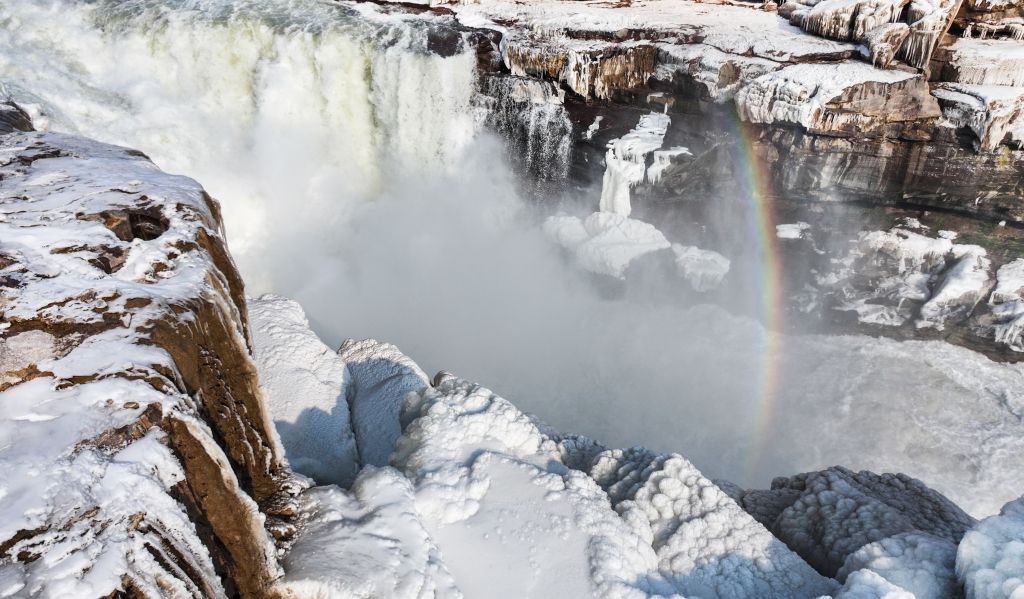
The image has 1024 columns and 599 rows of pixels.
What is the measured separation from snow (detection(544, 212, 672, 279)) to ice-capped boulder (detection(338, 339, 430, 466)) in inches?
236

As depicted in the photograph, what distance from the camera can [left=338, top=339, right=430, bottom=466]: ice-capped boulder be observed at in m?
4.93

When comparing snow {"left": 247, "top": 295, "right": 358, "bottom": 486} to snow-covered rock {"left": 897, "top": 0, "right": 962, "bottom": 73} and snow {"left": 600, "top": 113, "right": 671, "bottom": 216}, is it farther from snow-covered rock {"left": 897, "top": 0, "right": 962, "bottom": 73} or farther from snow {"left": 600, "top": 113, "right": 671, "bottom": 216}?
snow-covered rock {"left": 897, "top": 0, "right": 962, "bottom": 73}

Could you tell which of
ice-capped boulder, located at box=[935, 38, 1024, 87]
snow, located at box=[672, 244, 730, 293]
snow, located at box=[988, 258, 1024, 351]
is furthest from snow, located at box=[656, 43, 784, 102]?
snow, located at box=[988, 258, 1024, 351]

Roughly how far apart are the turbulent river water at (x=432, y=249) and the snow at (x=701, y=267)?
0.51 meters

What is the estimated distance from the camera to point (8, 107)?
5.81 metres

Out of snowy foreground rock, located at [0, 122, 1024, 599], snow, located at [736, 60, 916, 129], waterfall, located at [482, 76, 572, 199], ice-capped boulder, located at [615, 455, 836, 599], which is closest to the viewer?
snowy foreground rock, located at [0, 122, 1024, 599]

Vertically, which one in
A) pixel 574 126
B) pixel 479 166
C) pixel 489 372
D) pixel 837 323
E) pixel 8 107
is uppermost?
pixel 8 107

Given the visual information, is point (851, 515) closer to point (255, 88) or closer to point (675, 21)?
point (675, 21)

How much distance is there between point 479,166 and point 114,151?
8.30 m

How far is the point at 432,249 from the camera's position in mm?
12328

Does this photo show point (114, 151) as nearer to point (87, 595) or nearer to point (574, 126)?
point (87, 595)

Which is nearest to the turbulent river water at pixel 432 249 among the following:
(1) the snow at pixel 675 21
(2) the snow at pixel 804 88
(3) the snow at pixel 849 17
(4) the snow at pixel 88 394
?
(1) the snow at pixel 675 21

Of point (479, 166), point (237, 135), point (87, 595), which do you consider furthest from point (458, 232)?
point (87, 595)

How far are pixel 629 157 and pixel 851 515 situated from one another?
7.35 meters
